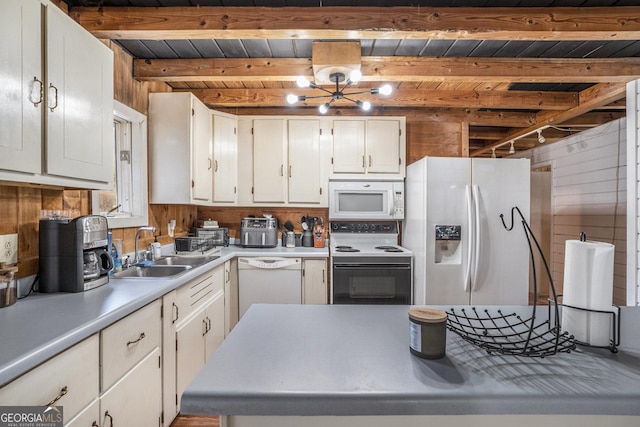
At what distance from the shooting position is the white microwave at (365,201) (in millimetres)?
3202

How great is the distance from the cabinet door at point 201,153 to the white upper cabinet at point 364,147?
128cm

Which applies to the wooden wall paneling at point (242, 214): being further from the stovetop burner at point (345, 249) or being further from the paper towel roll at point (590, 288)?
the paper towel roll at point (590, 288)

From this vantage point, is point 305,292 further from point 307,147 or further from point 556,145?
point 556,145

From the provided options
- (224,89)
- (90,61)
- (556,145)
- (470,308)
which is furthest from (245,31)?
(556,145)

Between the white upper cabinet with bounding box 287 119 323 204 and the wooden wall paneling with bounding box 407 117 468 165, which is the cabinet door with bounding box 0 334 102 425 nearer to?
the white upper cabinet with bounding box 287 119 323 204

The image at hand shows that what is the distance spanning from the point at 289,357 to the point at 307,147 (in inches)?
106

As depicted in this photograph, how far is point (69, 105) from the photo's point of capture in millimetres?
1403

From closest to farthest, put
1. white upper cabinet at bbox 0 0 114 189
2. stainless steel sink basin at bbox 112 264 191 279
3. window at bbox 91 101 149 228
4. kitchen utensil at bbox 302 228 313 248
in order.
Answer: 1. white upper cabinet at bbox 0 0 114 189
2. stainless steel sink basin at bbox 112 264 191 279
3. window at bbox 91 101 149 228
4. kitchen utensil at bbox 302 228 313 248

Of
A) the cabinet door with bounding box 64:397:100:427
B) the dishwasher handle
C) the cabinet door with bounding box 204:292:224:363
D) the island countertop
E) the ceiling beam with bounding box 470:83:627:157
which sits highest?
the ceiling beam with bounding box 470:83:627:157

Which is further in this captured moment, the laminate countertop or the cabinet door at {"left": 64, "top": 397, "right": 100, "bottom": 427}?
the cabinet door at {"left": 64, "top": 397, "right": 100, "bottom": 427}

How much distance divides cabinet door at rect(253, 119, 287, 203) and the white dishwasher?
74 cm

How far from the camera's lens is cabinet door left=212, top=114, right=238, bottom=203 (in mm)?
3055

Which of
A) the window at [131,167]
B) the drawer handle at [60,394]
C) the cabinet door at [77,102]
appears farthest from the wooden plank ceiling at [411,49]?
the drawer handle at [60,394]

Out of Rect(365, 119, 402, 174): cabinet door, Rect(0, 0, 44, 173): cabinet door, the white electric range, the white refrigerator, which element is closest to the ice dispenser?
the white refrigerator
